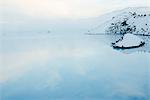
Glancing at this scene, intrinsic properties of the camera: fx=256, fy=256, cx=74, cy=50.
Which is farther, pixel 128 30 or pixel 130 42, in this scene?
pixel 128 30

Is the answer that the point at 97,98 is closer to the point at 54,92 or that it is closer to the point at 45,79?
the point at 54,92

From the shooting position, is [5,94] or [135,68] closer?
[5,94]

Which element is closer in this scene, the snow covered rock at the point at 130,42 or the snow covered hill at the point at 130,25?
the snow covered rock at the point at 130,42

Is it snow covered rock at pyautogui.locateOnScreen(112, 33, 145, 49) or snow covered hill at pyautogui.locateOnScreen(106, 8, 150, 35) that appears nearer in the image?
snow covered rock at pyautogui.locateOnScreen(112, 33, 145, 49)

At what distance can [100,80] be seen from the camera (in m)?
2.96

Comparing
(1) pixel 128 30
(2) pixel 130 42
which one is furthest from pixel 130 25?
(2) pixel 130 42

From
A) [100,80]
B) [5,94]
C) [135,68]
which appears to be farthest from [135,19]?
[5,94]

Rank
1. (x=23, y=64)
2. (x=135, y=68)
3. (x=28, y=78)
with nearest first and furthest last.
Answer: (x=28, y=78)
(x=135, y=68)
(x=23, y=64)

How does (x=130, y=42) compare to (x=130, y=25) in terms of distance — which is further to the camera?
(x=130, y=25)

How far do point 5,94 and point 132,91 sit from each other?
4.07 ft

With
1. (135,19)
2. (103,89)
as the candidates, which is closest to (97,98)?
(103,89)

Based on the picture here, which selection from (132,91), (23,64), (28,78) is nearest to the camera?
(132,91)

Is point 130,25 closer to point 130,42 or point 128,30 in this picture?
point 128,30

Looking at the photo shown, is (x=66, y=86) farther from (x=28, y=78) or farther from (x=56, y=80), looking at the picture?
(x=28, y=78)
